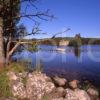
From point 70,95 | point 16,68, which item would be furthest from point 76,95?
point 16,68

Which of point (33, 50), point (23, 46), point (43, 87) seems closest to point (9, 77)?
point (43, 87)

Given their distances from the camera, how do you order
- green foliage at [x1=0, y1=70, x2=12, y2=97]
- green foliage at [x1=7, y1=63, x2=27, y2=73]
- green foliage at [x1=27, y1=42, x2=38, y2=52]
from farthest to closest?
green foliage at [x1=27, y1=42, x2=38, y2=52] < green foliage at [x1=7, y1=63, x2=27, y2=73] < green foliage at [x1=0, y1=70, x2=12, y2=97]

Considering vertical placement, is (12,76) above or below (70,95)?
above

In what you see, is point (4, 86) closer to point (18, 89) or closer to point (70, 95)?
point (18, 89)

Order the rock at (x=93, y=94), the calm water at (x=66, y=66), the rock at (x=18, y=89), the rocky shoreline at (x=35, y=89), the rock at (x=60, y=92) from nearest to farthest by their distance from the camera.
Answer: the rock at (x=18, y=89)
the rocky shoreline at (x=35, y=89)
the rock at (x=60, y=92)
the rock at (x=93, y=94)
the calm water at (x=66, y=66)

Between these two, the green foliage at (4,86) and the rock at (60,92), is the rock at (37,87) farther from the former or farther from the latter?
the green foliage at (4,86)

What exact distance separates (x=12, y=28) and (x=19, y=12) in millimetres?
1201

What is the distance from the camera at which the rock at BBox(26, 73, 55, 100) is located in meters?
13.3

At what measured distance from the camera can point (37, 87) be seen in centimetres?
1363

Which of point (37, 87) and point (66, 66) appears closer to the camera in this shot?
point (37, 87)

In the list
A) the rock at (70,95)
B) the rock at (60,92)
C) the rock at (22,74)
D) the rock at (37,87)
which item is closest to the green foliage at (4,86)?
the rock at (22,74)

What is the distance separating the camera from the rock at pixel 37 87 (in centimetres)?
1332

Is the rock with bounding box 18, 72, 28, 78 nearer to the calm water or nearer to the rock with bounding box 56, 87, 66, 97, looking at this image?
the rock with bounding box 56, 87, 66, 97

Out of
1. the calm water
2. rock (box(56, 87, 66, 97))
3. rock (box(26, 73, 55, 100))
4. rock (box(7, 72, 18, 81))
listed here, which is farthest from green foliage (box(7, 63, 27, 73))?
rock (box(56, 87, 66, 97))
